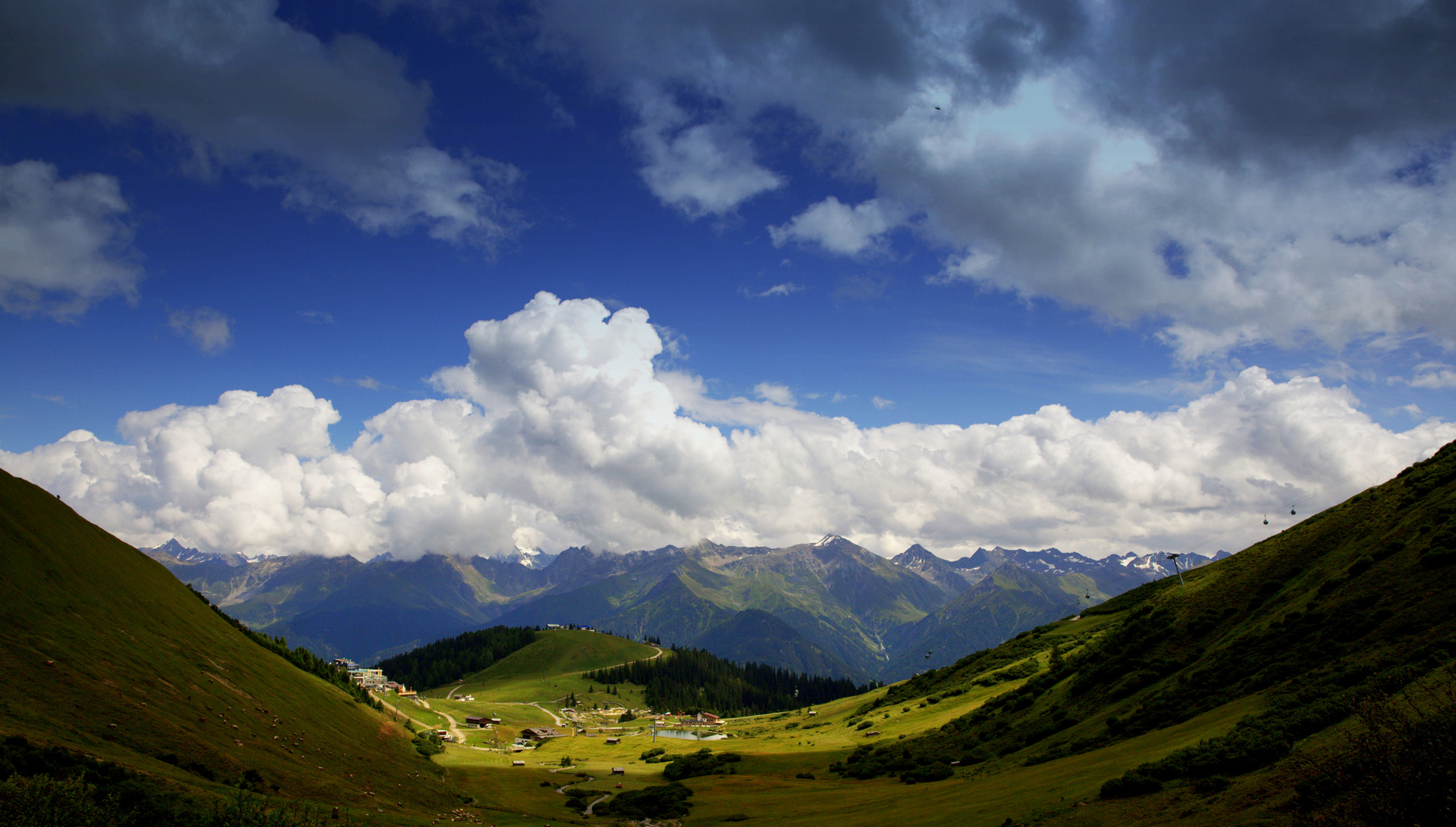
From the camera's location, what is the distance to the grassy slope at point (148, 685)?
1531 inches

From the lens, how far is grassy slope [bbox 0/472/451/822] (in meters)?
38.9

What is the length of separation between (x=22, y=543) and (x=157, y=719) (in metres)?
23.9

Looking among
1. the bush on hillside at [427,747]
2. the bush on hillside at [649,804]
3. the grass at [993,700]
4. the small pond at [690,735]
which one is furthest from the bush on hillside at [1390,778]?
the small pond at [690,735]

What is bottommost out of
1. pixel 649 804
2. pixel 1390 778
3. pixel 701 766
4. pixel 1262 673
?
pixel 701 766

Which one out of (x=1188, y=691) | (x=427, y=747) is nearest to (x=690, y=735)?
(x=427, y=747)

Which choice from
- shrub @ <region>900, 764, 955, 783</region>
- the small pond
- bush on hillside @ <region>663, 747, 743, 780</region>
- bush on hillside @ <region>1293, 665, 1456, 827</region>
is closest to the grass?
bush on hillside @ <region>1293, 665, 1456, 827</region>

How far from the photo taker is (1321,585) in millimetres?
54062

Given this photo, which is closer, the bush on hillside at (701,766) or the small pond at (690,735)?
the bush on hillside at (701,766)

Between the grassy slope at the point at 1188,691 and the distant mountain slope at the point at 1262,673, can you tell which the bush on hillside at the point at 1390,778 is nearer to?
the distant mountain slope at the point at 1262,673

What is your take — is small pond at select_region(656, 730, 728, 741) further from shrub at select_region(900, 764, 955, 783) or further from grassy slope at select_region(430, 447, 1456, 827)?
shrub at select_region(900, 764, 955, 783)

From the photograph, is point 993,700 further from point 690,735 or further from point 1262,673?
point 690,735

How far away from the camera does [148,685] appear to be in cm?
4706

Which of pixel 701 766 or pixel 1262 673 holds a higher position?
pixel 1262 673

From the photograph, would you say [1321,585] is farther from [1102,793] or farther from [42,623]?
[42,623]
